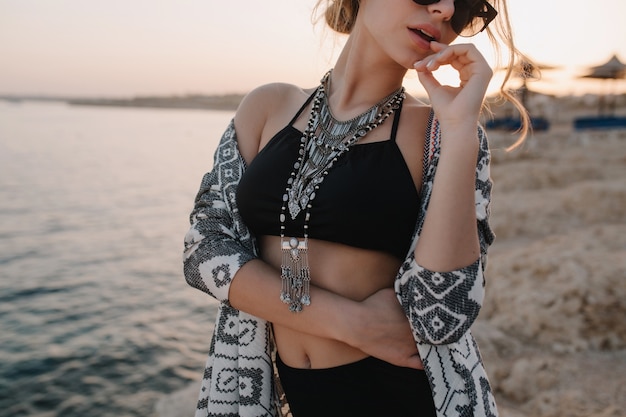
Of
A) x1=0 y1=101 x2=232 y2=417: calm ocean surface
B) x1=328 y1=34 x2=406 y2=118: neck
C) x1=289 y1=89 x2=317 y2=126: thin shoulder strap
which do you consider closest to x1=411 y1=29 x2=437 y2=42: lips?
x1=328 y1=34 x2=406 y2=118: neck

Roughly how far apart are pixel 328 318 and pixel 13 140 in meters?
31.2

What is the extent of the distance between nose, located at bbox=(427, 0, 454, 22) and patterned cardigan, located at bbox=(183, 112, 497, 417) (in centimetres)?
30

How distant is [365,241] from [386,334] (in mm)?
261

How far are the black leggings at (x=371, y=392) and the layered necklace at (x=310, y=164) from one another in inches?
9.5

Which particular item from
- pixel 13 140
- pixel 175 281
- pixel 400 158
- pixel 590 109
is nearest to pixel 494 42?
pixel 400 158

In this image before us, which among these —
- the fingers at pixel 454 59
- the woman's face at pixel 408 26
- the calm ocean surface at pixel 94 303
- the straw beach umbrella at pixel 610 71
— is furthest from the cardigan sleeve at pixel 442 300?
the straw beach umbrella at pixel 610 71

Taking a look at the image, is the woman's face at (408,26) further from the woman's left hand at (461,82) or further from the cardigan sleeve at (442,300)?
the cardigan sleeve at (442,300)

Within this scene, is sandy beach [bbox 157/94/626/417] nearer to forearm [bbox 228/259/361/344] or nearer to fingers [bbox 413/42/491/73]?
fingers [bbox 413/42/491/73]

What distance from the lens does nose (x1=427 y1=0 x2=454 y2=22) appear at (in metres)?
1.43

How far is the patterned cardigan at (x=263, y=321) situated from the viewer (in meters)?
1.31

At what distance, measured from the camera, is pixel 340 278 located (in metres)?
1.54

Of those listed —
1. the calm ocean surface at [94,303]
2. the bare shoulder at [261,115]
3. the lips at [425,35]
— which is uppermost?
the lips at [425,35]

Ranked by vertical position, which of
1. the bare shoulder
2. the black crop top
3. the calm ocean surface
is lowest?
the calm ocean surface

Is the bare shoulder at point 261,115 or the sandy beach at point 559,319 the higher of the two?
the bare shoulder at point 261,115
